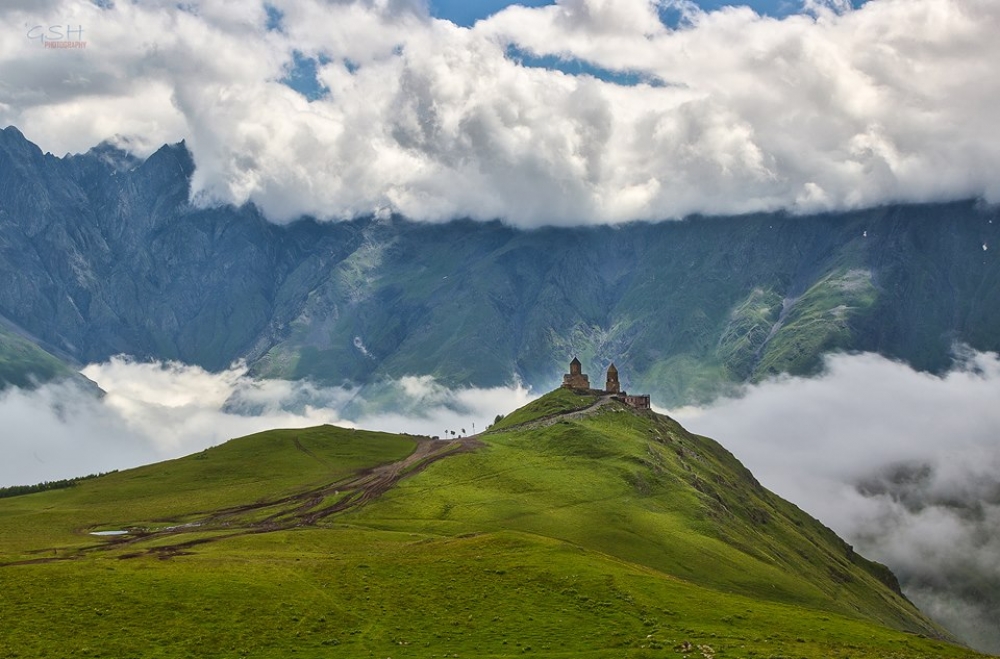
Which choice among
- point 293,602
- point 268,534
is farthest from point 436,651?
point 268,534

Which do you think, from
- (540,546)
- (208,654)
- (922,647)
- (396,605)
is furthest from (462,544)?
(922,647)

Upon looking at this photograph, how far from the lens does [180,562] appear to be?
132 metres

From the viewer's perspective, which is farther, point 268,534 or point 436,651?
point 268,534

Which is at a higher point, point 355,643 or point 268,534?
point 268,534

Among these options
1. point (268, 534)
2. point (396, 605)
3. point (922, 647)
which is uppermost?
point (268, 534)

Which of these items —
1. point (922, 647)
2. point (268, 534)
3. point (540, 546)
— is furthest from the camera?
point (268, 534)

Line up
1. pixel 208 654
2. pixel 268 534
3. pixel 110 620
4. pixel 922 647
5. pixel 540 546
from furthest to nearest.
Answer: pixel 268 534 < pixel 540 546 < pixel 922 647 < pixel 110 620 < pixel 208 654

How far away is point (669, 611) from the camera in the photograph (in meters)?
112

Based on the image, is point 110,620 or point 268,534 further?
point 268,534

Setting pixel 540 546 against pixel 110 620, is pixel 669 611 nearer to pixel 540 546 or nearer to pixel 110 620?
pixel 540 546

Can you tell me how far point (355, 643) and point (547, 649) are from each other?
20.3 metres

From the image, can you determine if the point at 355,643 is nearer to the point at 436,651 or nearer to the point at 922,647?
the point at 436,651

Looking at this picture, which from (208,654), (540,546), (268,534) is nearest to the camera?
(208,654)

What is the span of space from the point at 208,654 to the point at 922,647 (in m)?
79.8
